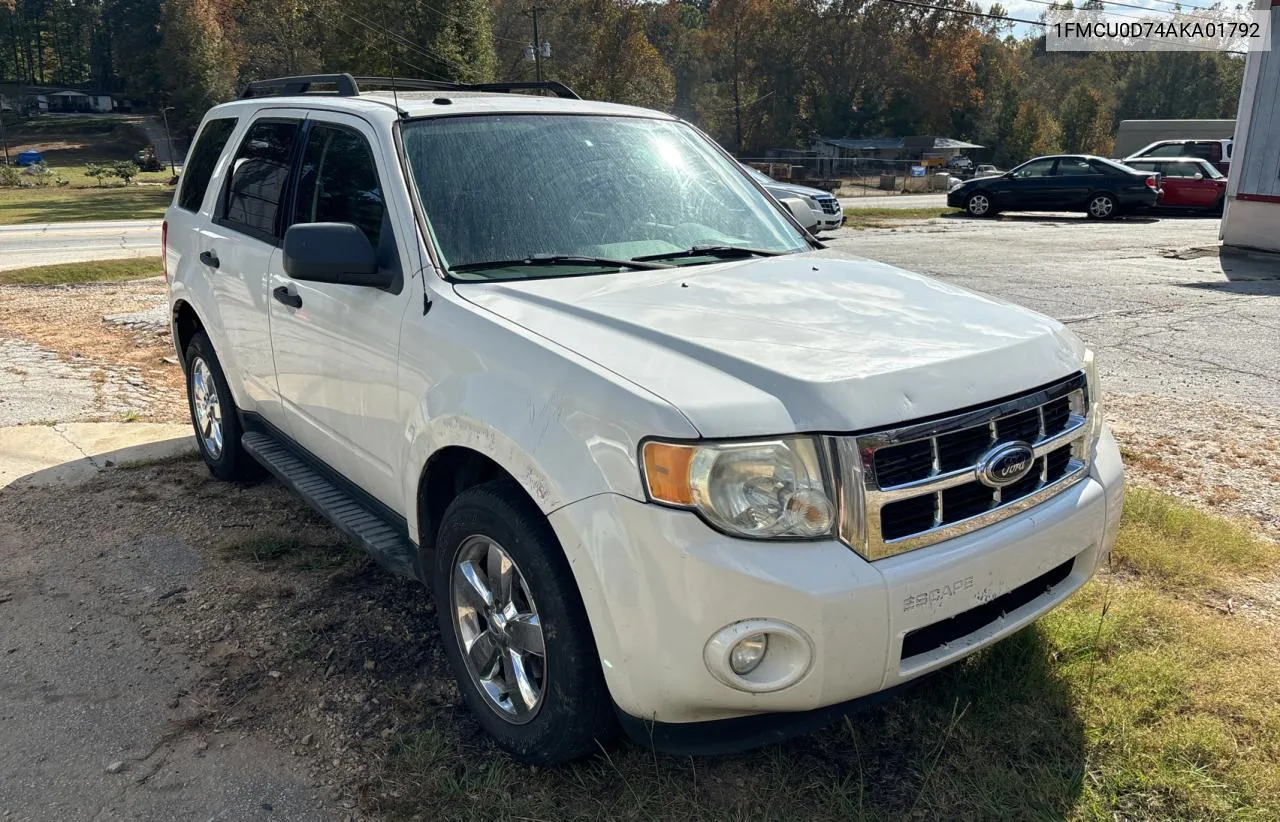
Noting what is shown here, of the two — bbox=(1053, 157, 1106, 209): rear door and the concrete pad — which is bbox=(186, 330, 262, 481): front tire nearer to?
the concrete pad

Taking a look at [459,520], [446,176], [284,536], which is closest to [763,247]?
[446,176]

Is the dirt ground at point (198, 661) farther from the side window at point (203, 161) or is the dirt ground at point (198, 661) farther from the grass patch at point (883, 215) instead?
the grass patch at point (883, 215)

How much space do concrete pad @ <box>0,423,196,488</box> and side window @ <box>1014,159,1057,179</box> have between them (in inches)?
898

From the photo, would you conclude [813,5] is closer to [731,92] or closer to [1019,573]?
[731,92]

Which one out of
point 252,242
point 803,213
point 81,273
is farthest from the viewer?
point 81,273

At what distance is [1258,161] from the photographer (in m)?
14.9

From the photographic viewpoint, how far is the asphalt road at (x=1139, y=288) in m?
7.27

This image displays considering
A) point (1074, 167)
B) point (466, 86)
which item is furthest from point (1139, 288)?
point (1074, 167)

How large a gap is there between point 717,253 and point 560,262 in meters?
0.65

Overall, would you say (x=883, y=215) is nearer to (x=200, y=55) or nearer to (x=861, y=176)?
(x=861, y=176)

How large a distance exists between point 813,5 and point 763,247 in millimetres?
79513

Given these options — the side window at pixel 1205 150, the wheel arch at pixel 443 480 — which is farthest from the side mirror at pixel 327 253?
the side window at pixel 1205 150

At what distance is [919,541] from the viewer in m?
2.34

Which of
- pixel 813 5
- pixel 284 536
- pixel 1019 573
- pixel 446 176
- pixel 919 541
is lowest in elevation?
pixel 284 536
